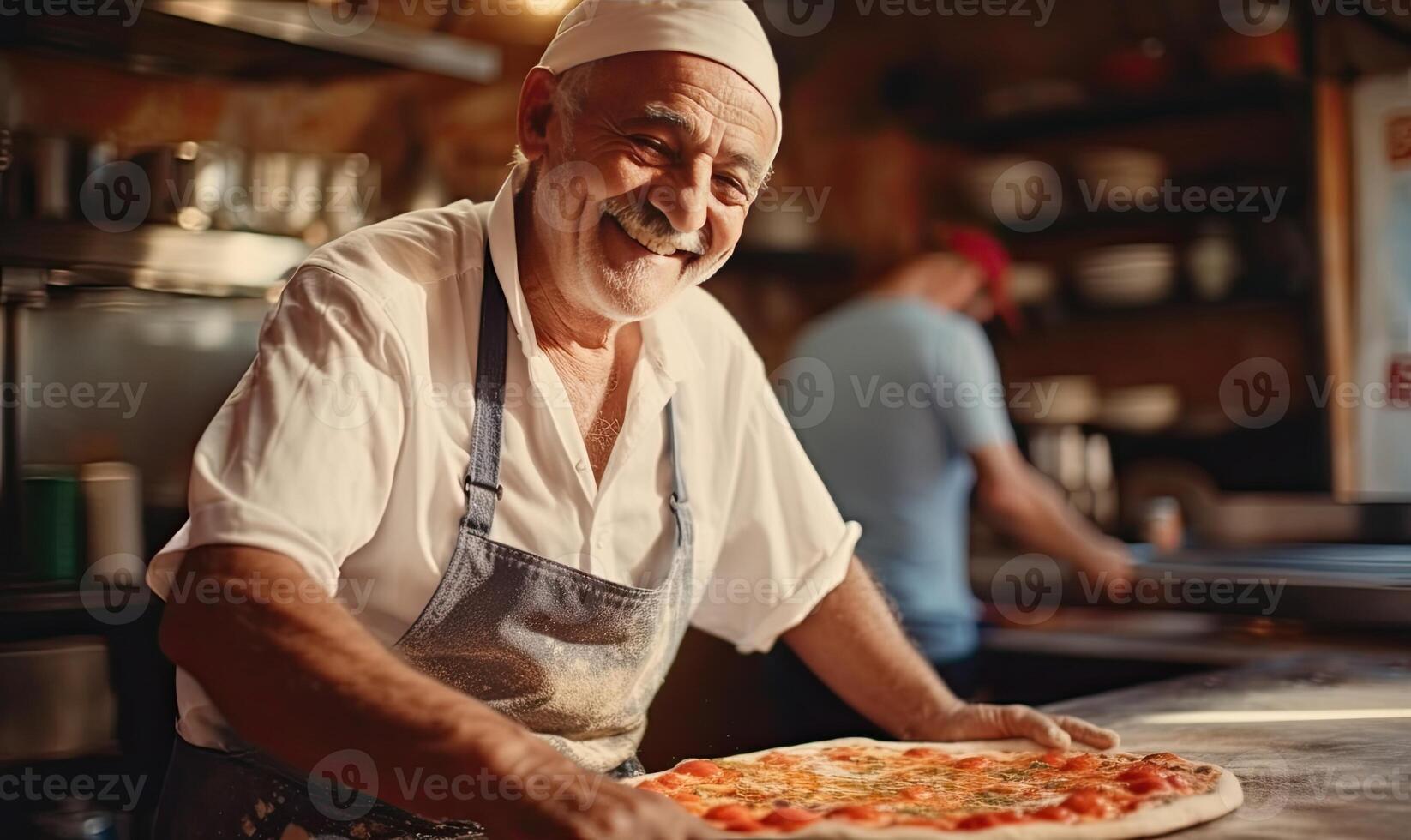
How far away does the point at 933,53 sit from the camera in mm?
5305

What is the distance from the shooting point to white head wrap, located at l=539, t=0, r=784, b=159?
1.43 m

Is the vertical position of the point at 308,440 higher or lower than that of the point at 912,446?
higher

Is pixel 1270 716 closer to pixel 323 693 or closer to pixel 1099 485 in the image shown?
pixel 323 693

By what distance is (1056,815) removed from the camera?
1.25 m

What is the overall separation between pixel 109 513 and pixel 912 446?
70.7 inches

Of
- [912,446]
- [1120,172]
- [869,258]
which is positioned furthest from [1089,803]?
[869,258]

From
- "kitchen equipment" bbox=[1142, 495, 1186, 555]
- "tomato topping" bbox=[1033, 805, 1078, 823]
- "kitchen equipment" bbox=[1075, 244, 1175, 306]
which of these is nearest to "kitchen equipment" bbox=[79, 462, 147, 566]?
"tomato topping" bbox=[1033, 805, 1078, 823]

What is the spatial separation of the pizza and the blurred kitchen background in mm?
299

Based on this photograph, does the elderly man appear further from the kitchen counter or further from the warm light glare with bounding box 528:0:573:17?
the warm light glare with bounding box 528:0:573:17

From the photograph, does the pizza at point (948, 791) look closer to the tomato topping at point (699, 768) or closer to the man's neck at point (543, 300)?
the tomato topping at point (699, 768)

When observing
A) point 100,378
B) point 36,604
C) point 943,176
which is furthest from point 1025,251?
point 36,604

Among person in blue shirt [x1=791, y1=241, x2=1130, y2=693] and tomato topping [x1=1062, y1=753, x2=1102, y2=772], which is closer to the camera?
tomato topping [x1=1062, y1=753, x2=1102, y2=772]

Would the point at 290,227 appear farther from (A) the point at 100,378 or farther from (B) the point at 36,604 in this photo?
(B) the point at 36,604

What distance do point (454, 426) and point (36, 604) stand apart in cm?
172
